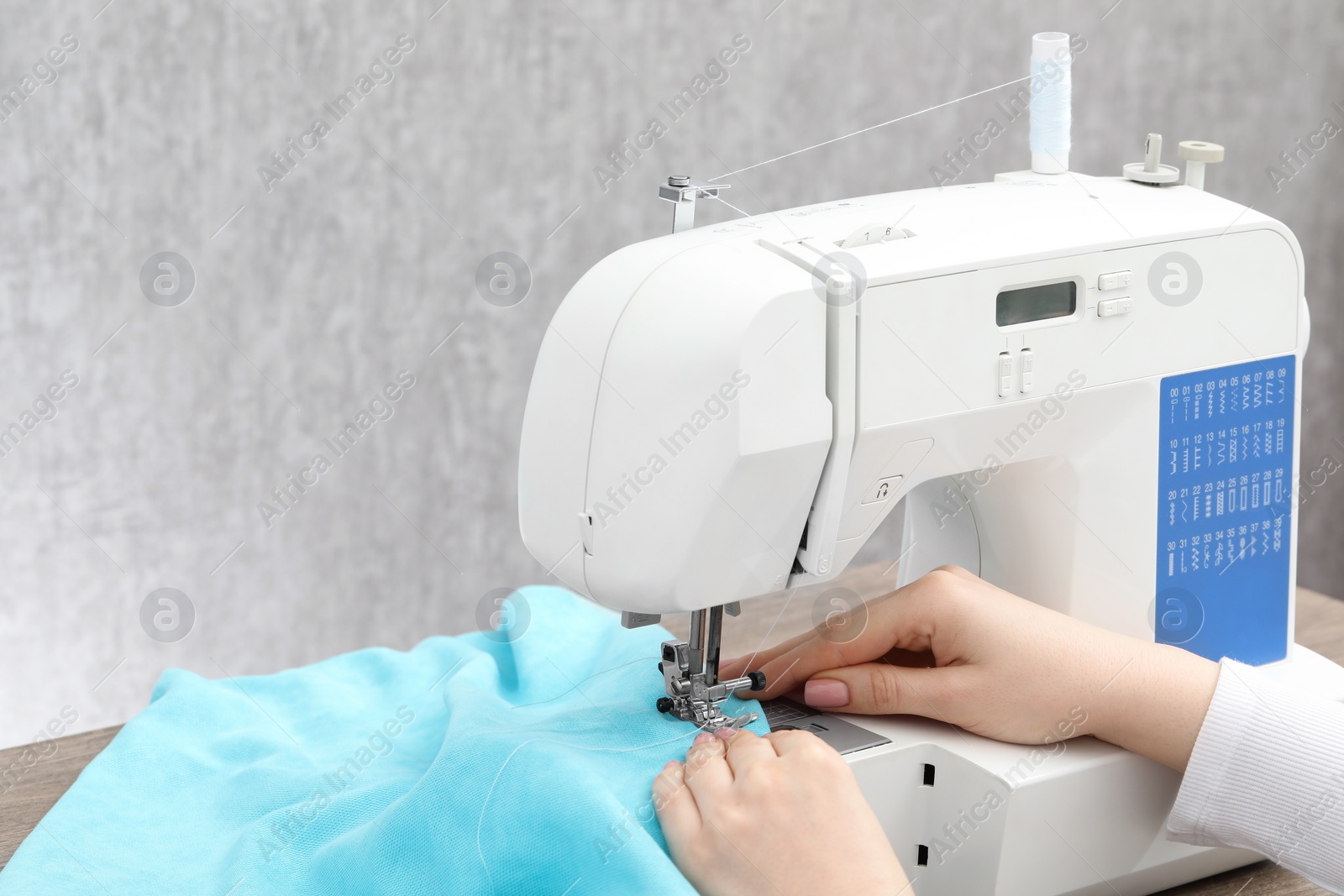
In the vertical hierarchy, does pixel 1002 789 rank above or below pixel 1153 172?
below

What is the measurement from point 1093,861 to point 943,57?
6.13 ft

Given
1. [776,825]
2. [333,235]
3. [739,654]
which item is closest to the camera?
[776,825]

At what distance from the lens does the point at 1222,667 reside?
45.1 inches

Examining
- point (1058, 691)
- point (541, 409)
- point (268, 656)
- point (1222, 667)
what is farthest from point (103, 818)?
point (268, 656)

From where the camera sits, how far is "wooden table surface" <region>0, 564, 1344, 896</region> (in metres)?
1.24

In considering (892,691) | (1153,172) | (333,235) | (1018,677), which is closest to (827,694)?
(892,691)

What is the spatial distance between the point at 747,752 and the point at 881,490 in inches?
9.5

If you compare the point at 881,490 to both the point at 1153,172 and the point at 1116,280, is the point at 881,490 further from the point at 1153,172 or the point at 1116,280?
the point at 1153,172

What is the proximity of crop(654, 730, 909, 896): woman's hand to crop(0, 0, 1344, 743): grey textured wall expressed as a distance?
1.56m

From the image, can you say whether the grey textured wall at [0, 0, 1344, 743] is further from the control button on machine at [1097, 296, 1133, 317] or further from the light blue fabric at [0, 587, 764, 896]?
the control button on machine at [1097, 296, 1133, 317]

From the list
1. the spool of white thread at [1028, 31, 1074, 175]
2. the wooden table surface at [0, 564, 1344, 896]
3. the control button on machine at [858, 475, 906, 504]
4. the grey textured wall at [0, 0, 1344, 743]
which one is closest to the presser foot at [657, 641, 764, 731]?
the control button on machine at [858, 475, 906, 504]

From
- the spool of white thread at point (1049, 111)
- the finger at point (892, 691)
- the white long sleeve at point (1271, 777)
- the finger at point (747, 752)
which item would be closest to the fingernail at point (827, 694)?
the finger at point (892, 691)

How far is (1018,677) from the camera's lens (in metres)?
1.15

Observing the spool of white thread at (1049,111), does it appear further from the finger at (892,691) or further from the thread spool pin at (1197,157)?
the finger at (892,691)
